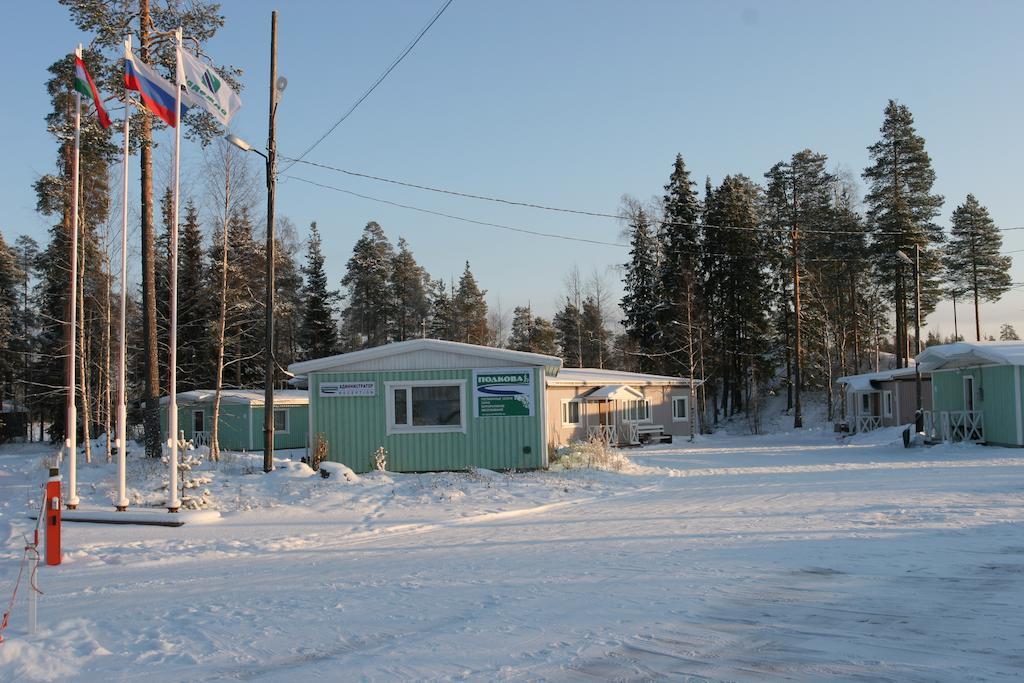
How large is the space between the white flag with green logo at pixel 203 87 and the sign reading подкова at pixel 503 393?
→ 7.92 m

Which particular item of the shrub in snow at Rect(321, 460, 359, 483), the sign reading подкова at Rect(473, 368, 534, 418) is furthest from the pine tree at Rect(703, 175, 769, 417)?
the shrub in snow at Rect(321, 460, 359, 483)

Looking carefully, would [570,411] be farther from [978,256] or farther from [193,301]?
[978,256]

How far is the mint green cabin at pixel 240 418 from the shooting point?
110 feet

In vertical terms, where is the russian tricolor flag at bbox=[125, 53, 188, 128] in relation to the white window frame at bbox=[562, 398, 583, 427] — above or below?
above

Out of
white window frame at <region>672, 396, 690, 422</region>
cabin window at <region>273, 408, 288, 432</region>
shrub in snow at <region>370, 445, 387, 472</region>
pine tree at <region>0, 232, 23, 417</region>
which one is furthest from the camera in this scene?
pine tree at <region>0, 232, 23, 417</region>

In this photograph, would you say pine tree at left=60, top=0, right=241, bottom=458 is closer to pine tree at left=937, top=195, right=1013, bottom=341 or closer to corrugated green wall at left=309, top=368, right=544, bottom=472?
corrugated green wall at left=309, top=368, right=544, bottom=472

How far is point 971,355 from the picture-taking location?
24625mm

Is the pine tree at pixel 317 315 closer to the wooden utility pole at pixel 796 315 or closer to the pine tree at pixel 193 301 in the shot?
the pine tree at pixel 193 301

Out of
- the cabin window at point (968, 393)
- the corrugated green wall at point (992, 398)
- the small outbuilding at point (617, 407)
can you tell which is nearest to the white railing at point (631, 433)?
the small outbuilding at point (617, 407)

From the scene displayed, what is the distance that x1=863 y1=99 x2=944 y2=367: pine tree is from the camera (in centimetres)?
4169

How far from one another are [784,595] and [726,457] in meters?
18.4

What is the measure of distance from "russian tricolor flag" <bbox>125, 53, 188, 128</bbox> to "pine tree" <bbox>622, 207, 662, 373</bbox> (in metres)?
34.7

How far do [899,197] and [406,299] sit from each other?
3189 centimetres

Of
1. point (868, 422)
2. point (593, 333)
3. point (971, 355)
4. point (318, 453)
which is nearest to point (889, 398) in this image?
point (868, 422)
